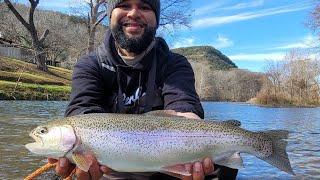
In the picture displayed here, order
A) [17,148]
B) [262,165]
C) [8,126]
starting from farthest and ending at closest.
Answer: [8,126] < [17,148] < [262,165]

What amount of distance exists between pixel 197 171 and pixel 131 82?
1289 mm

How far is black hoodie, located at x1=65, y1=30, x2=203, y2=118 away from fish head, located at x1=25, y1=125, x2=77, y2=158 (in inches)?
32.5

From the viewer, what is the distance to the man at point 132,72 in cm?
415

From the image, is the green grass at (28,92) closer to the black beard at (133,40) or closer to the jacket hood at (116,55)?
the jacket hood at (116,55)

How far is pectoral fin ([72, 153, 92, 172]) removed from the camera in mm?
3195

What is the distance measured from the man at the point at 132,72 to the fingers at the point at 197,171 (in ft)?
2.61

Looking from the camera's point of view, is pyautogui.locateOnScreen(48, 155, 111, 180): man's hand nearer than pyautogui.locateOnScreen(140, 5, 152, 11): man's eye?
Yes

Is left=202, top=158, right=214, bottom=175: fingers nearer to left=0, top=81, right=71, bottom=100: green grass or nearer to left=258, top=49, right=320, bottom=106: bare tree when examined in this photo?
left=0, top=81, right=71, bottom=100: green grass

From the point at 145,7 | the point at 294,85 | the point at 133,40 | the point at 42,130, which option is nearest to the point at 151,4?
the point at 145,7

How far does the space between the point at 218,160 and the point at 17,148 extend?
9203 millimetres

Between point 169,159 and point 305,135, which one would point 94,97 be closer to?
point 169,159

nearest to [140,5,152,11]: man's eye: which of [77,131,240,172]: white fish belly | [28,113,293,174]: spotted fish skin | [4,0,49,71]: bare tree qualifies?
[28,113,293,174]: spotted fish skin

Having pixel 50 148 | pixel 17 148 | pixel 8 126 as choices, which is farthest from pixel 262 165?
pixel 8 126

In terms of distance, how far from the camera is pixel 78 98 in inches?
160
